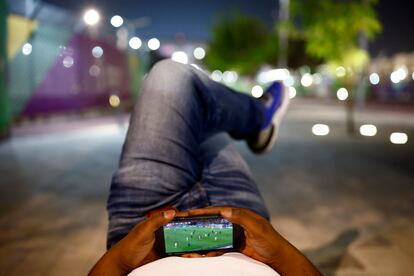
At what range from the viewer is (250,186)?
187 centimetres

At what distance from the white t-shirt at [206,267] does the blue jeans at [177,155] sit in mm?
383

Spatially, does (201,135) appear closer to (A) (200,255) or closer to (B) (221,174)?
(B) (221,174)

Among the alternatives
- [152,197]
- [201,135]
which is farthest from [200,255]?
[201,135]

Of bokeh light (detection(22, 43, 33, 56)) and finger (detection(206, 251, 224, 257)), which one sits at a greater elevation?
bokeh light (detection(22, 43, 33, 56))

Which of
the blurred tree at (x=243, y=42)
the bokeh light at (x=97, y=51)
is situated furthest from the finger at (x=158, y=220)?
the blurred tree at (x=243, y=42)

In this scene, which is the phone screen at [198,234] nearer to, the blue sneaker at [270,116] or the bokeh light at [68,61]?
the blue sneaker at [270,116]

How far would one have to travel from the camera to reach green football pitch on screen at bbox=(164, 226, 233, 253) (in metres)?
1.21

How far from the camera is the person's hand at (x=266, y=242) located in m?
1.18

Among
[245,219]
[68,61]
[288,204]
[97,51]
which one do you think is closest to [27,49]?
[68,61]

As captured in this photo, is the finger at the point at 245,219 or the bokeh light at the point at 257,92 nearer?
the finger at the point at 245,219

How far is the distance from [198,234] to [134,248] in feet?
0.60

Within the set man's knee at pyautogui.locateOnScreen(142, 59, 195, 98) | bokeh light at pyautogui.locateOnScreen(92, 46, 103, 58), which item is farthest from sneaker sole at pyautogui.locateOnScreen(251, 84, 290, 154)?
bokeh light at pyautogui.locateOnScreen(92, 46, 103, 58)

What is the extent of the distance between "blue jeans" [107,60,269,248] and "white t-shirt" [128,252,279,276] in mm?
383

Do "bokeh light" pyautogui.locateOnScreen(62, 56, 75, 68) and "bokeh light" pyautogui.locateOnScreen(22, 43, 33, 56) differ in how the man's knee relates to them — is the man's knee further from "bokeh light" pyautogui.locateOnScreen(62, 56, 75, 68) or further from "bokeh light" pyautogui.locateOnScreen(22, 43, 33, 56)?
"bokeh light" pyautogui.locateOnScreen(62, 56, 75, 68)
